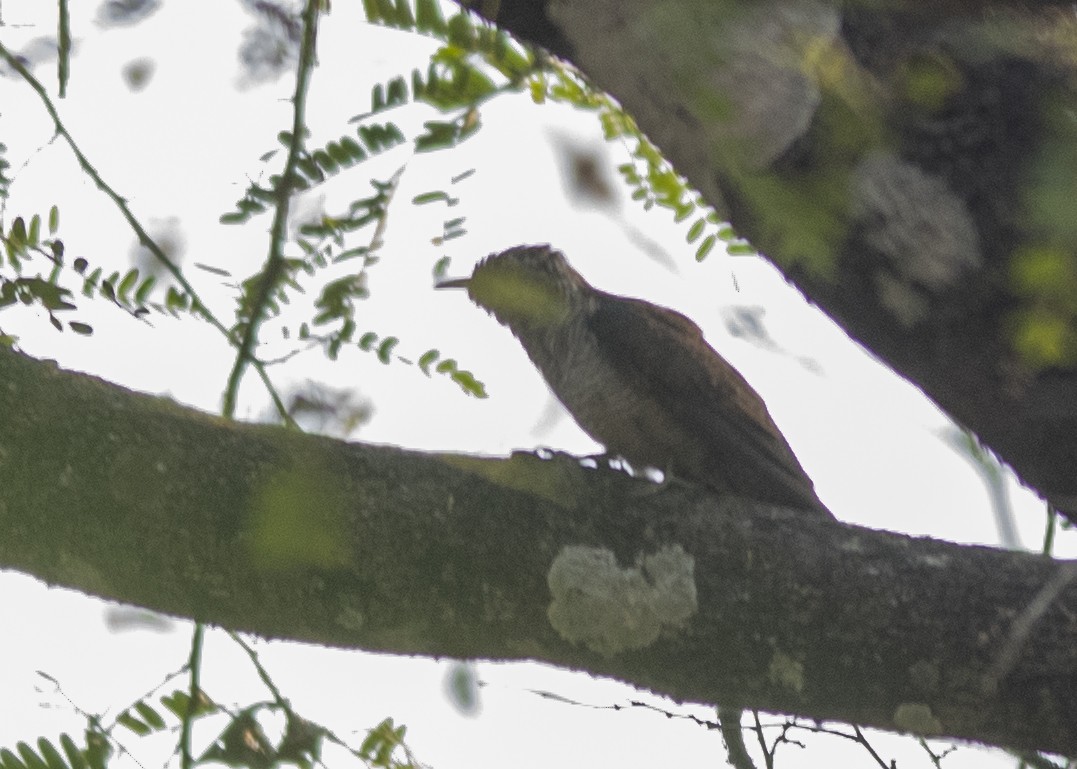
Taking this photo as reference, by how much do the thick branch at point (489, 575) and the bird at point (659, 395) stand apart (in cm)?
131

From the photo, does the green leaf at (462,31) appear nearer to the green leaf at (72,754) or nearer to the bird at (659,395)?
the bird at (659,395)

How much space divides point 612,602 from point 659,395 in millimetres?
1669

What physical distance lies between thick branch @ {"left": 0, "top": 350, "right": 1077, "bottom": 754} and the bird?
4.29 ft

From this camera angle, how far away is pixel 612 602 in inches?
106

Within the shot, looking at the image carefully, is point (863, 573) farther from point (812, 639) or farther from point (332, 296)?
point (332, 296)

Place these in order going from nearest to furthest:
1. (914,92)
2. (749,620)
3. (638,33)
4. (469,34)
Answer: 1. (914,92)
2. (638,33)
3. (749,620)
4. (469,34)

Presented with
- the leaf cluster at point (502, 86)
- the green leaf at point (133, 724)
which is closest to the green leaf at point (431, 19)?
the leaf cluster at point (502, 86)

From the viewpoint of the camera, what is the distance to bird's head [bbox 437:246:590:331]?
15.0 feet

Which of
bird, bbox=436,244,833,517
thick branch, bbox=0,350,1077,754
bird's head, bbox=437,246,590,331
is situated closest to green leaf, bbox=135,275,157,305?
thick branch, bbox=0,350,1077,754

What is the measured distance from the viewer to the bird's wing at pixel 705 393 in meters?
4.13

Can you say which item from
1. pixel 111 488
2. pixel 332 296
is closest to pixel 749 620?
pixel 111 488

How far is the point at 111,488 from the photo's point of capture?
262 centimetres

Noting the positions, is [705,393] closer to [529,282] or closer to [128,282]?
[529,282]

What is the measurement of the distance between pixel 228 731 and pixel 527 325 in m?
2.20
